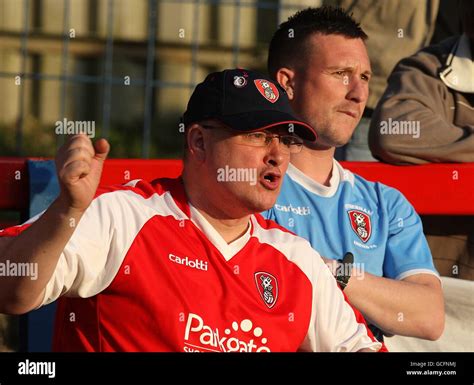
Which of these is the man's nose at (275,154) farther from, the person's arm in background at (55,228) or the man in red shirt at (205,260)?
the person's arm in background at (55,228)

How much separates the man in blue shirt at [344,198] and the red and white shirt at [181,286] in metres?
0.49

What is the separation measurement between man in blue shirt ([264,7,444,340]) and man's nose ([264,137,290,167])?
61 cm

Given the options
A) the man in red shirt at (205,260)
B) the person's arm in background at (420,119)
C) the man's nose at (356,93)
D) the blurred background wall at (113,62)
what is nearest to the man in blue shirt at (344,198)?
the man's nose at (356,93)

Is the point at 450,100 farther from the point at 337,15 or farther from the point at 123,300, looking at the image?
the point at 123,300

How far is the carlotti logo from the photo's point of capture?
135 inches

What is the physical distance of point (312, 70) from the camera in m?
4.48

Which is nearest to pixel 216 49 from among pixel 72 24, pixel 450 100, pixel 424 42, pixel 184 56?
pixel 184 56

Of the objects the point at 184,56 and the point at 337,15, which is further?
the point at 184,56

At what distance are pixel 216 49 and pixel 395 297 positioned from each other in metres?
7.87

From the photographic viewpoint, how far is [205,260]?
3.55 meters

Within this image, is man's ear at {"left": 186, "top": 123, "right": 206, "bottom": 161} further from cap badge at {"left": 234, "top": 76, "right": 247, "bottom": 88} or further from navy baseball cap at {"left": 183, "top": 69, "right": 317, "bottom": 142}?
cap badge at {"left": 234, "top": 76, "right": 247, "bottom": 88}

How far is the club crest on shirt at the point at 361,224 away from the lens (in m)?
4.34

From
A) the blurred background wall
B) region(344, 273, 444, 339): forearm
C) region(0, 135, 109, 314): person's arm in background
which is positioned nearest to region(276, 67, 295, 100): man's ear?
region(344, 273, 444, 339): forearm

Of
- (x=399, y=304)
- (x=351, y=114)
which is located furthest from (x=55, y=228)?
(x=351, y=114)
